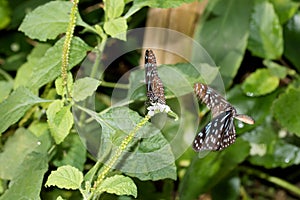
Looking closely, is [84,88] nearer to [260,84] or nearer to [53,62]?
[53,62]

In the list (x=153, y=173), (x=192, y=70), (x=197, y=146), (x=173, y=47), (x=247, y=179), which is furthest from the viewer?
(x=247, y=179)

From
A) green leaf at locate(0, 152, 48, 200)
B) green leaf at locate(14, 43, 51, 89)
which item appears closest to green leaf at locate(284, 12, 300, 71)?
green leaf at locate(14, 43, 51, 89)

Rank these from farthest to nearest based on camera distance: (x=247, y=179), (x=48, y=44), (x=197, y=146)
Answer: (x=247, y=179), (x=48, y=44), (x=197, y=146)

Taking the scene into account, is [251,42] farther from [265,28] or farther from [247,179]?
Result: [247,179]

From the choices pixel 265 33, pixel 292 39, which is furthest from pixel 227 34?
pixel 292 39

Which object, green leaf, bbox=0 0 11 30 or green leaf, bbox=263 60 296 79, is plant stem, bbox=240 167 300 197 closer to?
green leaf, bbox=263 60 296 79

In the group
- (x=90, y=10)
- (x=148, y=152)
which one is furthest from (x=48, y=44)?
(x=148, y=152)
